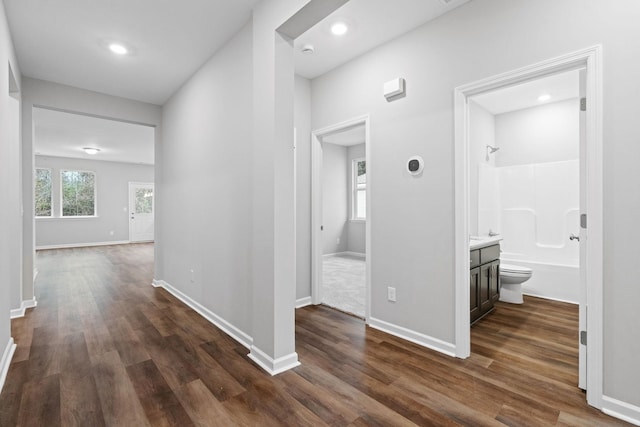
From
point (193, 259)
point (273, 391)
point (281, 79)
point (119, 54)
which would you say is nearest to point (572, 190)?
point (281, 79)

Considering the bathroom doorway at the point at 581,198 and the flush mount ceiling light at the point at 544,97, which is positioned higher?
the flush mount ceiling light at the point at 544,97

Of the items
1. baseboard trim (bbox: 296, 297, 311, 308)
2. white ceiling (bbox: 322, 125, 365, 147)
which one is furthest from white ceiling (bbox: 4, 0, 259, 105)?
white ceiling (bbox: 322, 125, 365, 147)

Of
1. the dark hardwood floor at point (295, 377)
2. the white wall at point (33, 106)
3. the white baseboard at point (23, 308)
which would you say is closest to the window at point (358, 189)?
the dark hardwood floor at point (295, 377)

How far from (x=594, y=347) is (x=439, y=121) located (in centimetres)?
177

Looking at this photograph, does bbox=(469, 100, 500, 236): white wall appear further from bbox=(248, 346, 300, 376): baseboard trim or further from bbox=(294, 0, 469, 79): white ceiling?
bbox=(248, 346, 300, 376): baseboard trim

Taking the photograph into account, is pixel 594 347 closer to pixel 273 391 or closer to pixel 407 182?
pixel 407 182

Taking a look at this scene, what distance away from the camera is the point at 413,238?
2664mm

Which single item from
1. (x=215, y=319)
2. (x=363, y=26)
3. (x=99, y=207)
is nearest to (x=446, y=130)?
(x=363, y=26)

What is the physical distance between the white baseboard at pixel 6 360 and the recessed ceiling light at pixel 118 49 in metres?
2.72

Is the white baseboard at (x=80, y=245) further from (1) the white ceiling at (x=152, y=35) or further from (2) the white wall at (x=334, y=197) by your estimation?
(1) the white ceiling at (x=152, y=35)

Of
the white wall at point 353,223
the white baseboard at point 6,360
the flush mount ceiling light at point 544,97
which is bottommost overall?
the white baseboard at point 6,360

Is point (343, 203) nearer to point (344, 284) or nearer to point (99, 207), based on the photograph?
point (344, 284)

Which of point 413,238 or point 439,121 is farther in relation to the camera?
point 413,238

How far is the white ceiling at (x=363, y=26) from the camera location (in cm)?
236
